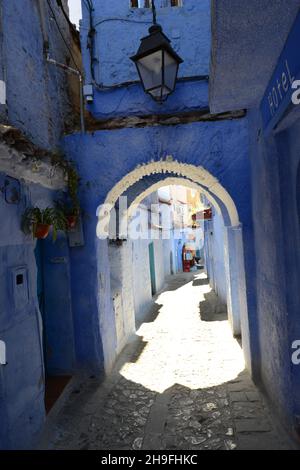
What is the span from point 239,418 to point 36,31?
6038 mm

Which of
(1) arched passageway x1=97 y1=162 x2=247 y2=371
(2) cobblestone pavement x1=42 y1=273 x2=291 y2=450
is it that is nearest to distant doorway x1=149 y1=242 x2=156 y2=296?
(1) arched passageway x1=97 y1=162 x2=247 y2=371

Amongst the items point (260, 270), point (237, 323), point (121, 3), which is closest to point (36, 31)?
point (121, 3)

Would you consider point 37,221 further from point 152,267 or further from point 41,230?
point 152,267

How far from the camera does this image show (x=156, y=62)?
159 inches

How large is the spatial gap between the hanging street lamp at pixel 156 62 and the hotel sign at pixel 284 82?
54.7 inches

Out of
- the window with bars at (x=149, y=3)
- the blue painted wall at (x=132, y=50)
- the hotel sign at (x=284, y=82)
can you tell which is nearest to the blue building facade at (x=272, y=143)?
the hotel sign at (x=284, y=82)

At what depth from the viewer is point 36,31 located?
15.9ft

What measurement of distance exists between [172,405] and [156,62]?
453 centimetres

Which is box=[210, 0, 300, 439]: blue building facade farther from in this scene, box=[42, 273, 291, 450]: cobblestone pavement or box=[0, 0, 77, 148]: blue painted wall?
box=[0, 0, 77, 148]: blue painted wall

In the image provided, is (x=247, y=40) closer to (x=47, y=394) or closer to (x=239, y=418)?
(x=239, y=418)

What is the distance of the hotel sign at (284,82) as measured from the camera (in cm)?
244

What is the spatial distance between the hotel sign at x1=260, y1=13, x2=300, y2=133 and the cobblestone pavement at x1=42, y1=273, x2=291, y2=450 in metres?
3.29

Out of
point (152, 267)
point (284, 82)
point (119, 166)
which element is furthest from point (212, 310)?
point (284, 82)
